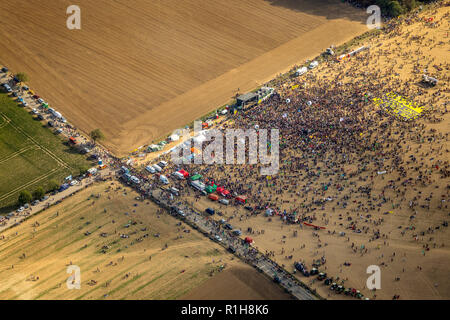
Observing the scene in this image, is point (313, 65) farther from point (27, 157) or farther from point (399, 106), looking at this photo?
point (27, 157)

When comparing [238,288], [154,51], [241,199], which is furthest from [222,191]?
[154,51]

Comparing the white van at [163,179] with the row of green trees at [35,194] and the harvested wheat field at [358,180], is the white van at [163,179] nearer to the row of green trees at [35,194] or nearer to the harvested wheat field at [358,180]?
the harvested wheat field at [358,180]

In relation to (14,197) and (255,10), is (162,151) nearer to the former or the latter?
(14,197)

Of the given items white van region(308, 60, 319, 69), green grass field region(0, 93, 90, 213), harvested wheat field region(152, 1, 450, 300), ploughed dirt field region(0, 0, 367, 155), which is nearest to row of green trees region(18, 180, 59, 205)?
green grass field region(0, 93, 90, 213)

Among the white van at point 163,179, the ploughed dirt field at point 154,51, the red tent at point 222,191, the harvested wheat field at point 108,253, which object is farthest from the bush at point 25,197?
the red tent at point 222,191

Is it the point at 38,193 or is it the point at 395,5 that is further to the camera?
the point at 395,5
